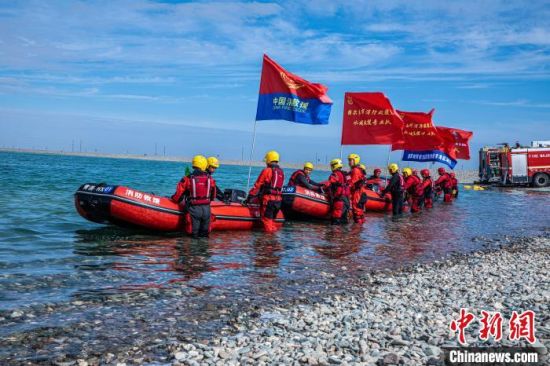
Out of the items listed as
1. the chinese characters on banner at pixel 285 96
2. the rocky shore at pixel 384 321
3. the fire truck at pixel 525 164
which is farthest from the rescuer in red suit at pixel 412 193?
the fire truck at pixel 525 164

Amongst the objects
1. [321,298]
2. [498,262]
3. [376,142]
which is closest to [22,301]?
[321,298]

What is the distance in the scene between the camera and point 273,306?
20.7 feet

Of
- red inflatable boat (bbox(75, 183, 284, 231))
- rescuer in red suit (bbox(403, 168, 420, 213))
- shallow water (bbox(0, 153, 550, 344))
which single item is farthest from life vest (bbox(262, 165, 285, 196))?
rescuer in red suit (bbox(403, 168, 420, 213))

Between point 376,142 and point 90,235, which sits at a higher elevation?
point 376,142

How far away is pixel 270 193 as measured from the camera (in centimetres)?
1298

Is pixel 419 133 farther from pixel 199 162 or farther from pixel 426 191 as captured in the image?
pixel 199 162

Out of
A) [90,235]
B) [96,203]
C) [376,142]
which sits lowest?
[90,235]

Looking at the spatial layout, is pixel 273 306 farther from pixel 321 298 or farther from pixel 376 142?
pixel 376 142

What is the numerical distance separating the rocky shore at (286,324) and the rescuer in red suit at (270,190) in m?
5.12

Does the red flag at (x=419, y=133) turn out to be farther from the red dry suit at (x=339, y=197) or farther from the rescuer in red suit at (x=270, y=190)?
the rescuer in red suit at (x=270, y=190)

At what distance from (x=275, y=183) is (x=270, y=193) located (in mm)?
335

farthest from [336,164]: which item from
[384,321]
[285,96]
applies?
[384,321]

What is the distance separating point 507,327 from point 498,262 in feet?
15.4

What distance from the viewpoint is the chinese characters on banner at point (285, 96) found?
14789mm
